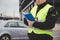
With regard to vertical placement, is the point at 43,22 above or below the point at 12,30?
above

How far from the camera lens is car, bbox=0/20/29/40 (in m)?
14.8

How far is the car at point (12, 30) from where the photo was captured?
1484 cm

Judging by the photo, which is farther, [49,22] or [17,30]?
[17,30]

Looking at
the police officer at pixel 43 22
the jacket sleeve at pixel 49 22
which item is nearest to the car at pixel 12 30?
the police officer at pixel 43 22

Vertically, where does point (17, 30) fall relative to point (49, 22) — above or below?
below

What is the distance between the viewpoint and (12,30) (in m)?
15.0

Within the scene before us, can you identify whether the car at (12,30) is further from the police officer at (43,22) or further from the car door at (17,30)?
the police officer at (43,22)

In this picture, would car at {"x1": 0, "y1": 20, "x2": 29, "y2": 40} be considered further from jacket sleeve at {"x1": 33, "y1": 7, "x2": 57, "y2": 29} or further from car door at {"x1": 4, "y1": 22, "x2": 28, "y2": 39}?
jacket sleeve at {"x1": 33, "y1": 7, "x2": 57, "y2": 29}

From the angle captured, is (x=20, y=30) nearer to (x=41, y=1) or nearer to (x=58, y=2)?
(x=41, y=1)

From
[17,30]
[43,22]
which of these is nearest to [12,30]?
[17,30]

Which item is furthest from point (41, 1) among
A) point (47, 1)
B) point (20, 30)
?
point (20, 30)

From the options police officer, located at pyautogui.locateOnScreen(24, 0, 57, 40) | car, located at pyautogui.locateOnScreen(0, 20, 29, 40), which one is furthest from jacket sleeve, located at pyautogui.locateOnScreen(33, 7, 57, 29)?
car, located at pyautogui.locateOnScreen(0, 20, 29, 40)

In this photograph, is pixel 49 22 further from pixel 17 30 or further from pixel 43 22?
pixel 17 30

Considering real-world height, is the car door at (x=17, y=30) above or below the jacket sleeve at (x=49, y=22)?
below
